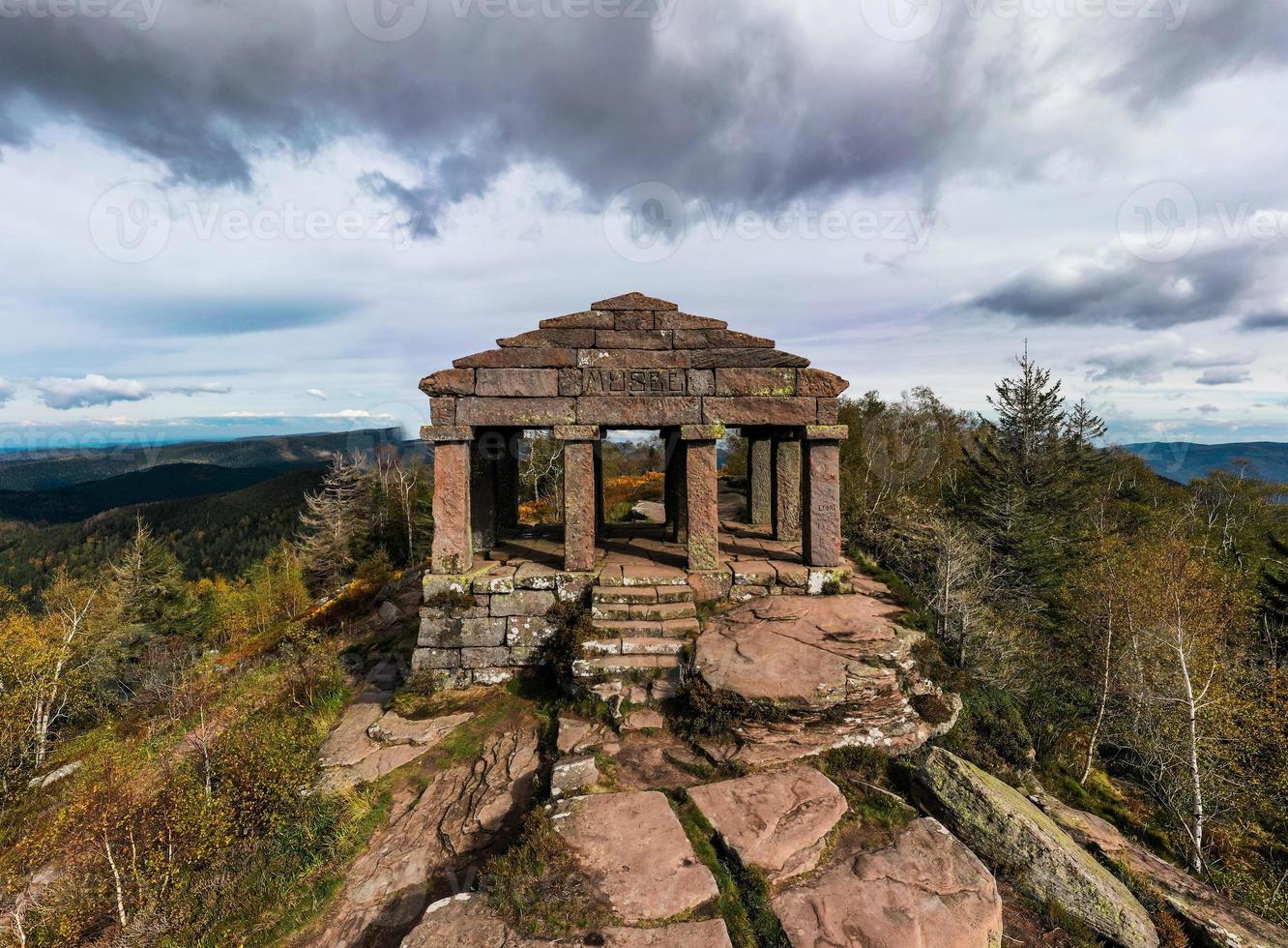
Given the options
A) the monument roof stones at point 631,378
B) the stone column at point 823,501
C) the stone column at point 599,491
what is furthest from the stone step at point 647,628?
the stone column at point 599,491

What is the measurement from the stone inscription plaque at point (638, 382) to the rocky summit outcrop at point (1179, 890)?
25.1 ft

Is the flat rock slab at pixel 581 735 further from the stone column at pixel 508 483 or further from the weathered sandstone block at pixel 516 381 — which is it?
the stone column at pixel 508 483

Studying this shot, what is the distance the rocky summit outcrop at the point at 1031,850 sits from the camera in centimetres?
495

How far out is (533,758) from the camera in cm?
677

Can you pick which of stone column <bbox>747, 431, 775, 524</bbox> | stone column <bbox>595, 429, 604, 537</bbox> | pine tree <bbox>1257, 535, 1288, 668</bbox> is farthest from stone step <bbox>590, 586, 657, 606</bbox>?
pine tree <bbox>1257, 535, 1288, 668</bbox>

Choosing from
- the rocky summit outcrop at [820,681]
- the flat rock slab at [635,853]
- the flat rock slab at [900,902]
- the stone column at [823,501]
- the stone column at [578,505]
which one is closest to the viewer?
the flat rock slab at [900,902]

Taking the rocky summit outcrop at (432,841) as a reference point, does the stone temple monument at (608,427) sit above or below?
above

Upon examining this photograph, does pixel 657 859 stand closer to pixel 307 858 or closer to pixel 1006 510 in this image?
pixel 307 858

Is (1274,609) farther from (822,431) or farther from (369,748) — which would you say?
(369,748)

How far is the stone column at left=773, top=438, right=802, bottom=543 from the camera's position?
1174 centimetres

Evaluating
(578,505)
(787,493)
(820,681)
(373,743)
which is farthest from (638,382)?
(373,743)

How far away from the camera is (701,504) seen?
9.16m

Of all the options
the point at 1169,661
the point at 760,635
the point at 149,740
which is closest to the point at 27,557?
the point at 149,740

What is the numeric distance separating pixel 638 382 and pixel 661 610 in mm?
3898
